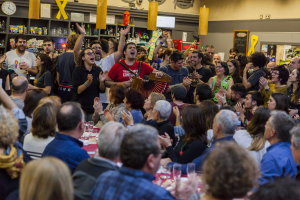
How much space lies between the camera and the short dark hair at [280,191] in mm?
1312

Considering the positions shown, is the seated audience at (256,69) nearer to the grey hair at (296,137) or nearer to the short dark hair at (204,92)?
the short dark hair at (204,92)

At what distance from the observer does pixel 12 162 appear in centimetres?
199

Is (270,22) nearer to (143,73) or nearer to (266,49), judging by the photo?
(266,49)

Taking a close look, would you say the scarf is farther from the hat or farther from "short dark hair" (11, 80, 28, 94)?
the hat

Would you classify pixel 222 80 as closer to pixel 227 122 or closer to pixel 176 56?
pixel 176 56

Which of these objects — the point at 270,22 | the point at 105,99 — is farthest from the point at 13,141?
the point at 270,22

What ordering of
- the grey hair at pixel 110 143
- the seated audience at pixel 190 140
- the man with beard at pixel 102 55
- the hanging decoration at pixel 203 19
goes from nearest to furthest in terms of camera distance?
the grey hair at pixel 110 143 < the seated audience at pixel 190 140 < the man with beard at pixel 102 55 < the hanging decoration at pixel 203 19

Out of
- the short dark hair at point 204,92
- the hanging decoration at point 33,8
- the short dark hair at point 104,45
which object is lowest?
the short dark hair at point 204,92

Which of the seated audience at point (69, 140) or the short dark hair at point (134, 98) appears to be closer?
the seated audience at point (69, 140)

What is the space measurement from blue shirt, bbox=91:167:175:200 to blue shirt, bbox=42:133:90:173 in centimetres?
69

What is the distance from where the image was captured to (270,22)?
10539 mm

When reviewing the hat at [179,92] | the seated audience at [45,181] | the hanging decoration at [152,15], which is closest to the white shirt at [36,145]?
the seated audience at [45,181]

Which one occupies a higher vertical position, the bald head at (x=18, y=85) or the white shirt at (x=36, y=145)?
the bald head at (x=18, y=85)

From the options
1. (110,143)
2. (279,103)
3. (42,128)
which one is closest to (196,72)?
(279,103)
